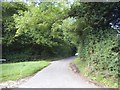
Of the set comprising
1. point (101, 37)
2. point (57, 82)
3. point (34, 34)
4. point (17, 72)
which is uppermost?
point (101, 37)

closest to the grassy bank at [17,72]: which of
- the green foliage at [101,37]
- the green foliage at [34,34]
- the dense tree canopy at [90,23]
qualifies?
the green foliage at [34,34]

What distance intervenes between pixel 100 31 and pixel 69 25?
298 inches

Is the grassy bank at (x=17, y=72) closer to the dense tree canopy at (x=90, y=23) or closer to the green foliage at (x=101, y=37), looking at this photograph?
the dense tree canopy at (x=90, y=23)

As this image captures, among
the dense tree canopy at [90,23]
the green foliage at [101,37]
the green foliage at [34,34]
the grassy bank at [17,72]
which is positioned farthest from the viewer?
the green foliage at [34,34]

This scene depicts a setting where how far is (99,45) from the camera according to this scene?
1405 centimetres

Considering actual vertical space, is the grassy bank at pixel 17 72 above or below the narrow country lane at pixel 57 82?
below

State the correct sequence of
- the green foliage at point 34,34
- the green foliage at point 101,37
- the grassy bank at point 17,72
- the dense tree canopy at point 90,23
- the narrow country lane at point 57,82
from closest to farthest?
the narrow country lane at point 57,82 → the green foliage at point 101,37 → the dense tree canopy at point 90,23 → the grassy bank at point 17,72 → the green foliage at point 34,34

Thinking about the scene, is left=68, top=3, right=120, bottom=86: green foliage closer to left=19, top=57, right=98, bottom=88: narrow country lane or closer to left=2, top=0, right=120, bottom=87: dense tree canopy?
left=2, top=0, right=120, bottom=87: dense tree canopy

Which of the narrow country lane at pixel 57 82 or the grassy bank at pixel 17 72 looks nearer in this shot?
the narrow country lane at pixel 57 82

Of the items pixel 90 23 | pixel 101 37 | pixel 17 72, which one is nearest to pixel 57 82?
pixel 101 37

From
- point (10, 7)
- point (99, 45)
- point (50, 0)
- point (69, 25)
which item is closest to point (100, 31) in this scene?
point (99, 45)

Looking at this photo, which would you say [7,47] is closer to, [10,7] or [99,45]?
[10,7]

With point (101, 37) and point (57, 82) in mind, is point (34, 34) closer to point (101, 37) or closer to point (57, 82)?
point (101, 37)

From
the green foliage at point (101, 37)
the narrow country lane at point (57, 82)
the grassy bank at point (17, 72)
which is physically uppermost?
the green foliage at point (101, 37)
